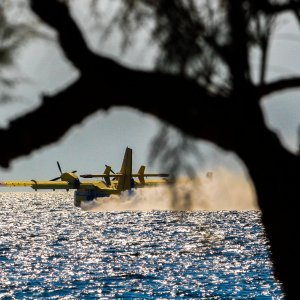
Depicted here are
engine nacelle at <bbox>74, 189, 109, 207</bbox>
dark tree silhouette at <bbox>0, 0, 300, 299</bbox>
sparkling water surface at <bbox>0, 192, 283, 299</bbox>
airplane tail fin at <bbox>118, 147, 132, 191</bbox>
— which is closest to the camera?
dark tree silhouette at <bbox>0, 0, 300, 299</bbox>

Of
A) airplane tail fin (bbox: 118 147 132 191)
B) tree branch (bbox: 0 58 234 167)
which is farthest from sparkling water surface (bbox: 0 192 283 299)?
airplane tail fin (bbox: 118 147 132 191)

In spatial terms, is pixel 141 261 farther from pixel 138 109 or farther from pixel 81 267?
pixel 138 109

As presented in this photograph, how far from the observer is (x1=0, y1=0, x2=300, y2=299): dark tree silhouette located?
677 centimetres

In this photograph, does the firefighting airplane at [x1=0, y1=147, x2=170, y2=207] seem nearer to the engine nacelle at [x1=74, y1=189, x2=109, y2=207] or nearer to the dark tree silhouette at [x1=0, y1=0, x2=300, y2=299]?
the engine nacelle at [x1=74, y1=189, x2=109, y2=207]

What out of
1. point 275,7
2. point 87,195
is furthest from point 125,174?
point 275,7

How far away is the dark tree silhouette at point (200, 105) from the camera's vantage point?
677 centimetres

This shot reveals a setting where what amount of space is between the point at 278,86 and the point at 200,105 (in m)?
0.77

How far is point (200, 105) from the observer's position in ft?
22.2

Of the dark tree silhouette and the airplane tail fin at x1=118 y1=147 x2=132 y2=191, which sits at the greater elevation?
the airplane tail fin at x1=118 y1=147 x2=132 y2=191

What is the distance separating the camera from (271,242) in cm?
690

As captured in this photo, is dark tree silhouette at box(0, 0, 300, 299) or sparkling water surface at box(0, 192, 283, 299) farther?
sparkling water surface at box(0, 192, 283, 299)

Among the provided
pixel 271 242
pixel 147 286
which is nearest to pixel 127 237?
pixel 147 286

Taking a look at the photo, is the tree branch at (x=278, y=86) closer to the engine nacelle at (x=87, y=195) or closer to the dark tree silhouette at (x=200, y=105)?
the dark tree silhouette at (x=200, y=105)

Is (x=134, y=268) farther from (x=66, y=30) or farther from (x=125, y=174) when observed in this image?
(x=125, y=174)
